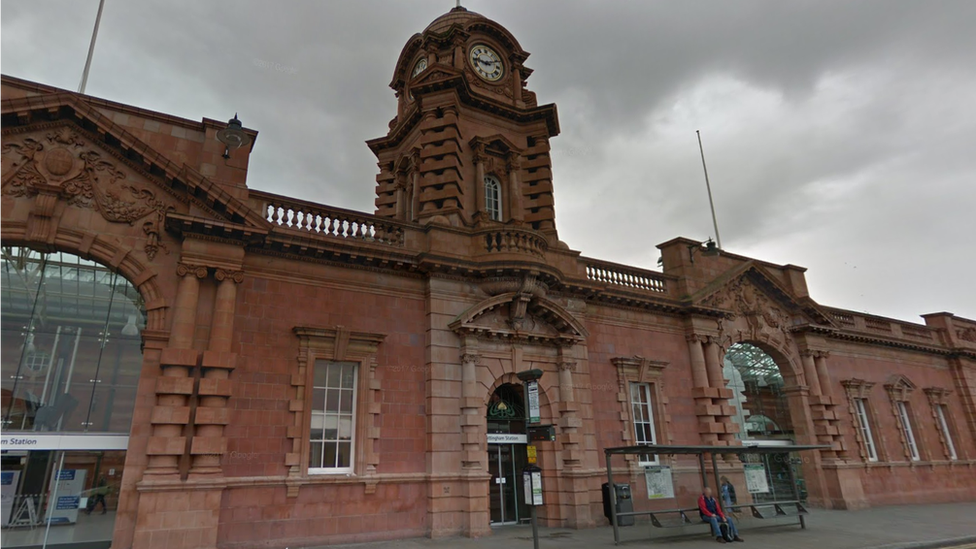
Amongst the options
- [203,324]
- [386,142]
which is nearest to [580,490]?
[203,324]

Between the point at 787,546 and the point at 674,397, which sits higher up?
the point at 674,397

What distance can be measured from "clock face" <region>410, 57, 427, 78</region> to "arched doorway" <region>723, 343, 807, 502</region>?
1716 centimetres

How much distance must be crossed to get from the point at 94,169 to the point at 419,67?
14.0 meters

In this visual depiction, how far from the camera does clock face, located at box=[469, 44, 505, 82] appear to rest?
77.3 feet

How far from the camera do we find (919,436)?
89.5ft

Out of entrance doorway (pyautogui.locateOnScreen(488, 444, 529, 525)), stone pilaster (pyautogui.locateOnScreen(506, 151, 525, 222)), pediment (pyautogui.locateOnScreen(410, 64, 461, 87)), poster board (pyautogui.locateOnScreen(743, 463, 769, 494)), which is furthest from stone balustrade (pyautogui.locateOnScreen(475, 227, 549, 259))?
poster board (pyautogui.locateOnScreen(743, 463, 769, 494))

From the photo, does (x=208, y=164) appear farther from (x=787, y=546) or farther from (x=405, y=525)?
(x=787, y=546)

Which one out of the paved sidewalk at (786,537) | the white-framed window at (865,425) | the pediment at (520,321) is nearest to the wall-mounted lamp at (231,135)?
the pediment at (520,321)

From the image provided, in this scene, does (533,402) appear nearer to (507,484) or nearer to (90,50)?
(507,484)

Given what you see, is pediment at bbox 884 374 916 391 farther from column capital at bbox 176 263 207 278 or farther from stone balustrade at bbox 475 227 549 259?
column capital at bbox 176 263 207 278

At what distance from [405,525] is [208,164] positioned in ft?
34.0

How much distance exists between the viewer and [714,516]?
14.7 meters

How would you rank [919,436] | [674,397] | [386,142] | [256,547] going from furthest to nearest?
[919,436] < [386,142] < [674,397] < [256,547]

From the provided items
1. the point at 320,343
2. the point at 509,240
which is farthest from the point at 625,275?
the point at 320,343
